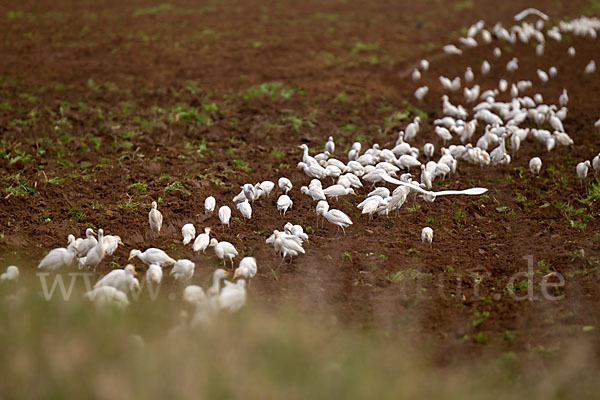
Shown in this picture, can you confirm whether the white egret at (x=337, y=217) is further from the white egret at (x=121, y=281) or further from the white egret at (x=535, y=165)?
the white egret at (x=535, y=165)

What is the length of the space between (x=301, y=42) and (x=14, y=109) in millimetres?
9606

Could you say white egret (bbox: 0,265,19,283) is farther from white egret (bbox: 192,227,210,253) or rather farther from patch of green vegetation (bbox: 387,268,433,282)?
patch of green vegetation (bbox: 387,268,433,282)

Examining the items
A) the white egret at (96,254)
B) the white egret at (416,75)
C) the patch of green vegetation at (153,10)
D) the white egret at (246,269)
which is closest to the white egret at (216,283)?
the white egret at (246,269)

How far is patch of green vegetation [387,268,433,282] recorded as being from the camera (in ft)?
26.4

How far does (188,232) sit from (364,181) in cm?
392

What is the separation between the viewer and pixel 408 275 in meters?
8.12

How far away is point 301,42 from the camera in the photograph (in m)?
20.5

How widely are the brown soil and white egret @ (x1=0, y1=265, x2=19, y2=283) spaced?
3.01 feet

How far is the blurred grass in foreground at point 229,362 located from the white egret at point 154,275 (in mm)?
524

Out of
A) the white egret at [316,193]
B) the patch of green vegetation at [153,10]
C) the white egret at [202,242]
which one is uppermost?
the patch of green vegetation at [153,10]

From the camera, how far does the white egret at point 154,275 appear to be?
24.4 feet

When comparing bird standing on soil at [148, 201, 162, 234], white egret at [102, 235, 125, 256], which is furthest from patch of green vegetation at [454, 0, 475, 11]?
white egret at [102, 235, 125, 256]

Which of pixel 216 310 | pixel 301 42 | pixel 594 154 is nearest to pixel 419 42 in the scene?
pixel 301 42

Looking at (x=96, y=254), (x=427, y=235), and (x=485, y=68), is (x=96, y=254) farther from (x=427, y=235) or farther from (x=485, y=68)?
(x=485, y=68)
